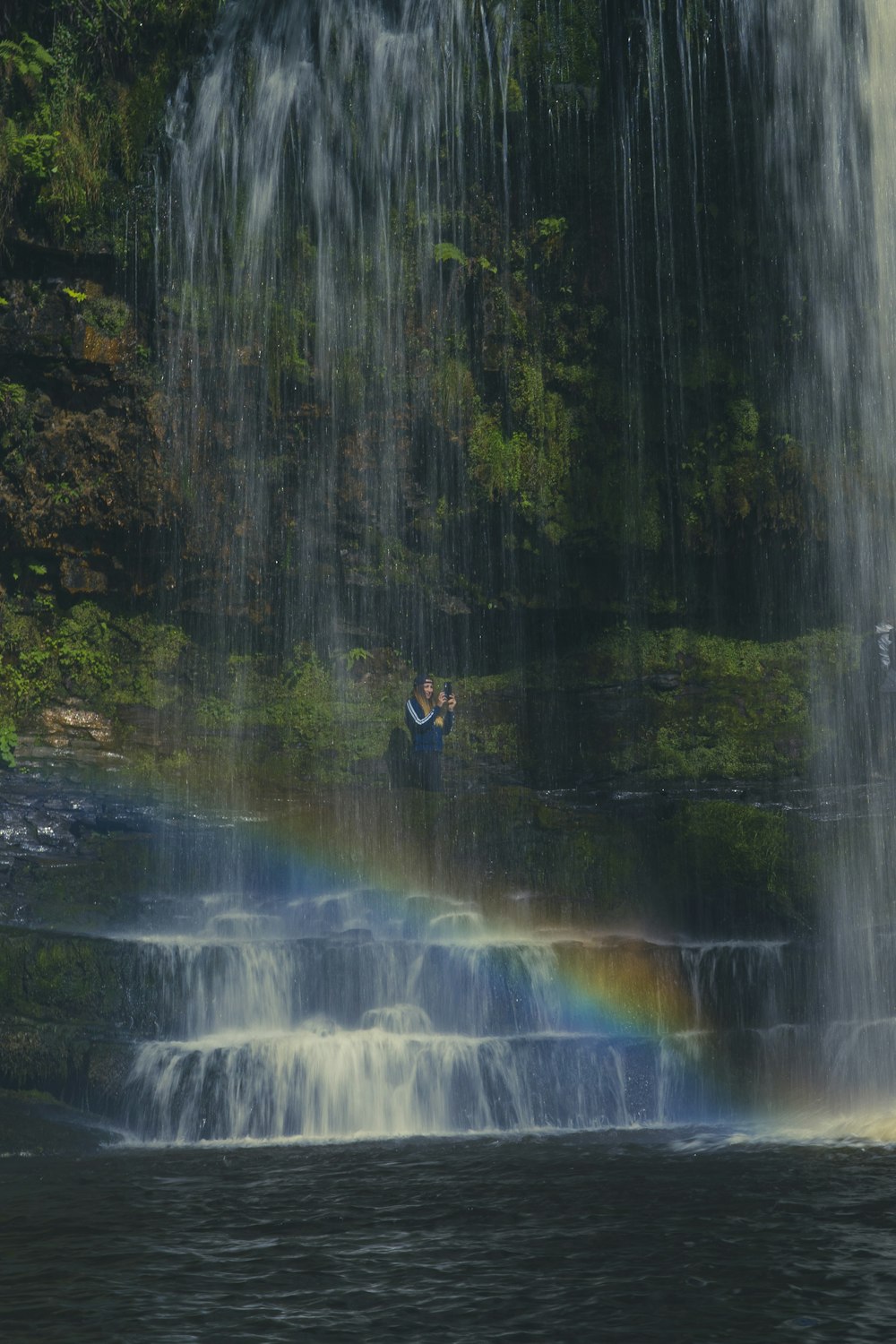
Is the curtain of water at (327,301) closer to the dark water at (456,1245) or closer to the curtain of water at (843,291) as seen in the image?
the curtain of water at (843,291)

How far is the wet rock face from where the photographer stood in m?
15.3

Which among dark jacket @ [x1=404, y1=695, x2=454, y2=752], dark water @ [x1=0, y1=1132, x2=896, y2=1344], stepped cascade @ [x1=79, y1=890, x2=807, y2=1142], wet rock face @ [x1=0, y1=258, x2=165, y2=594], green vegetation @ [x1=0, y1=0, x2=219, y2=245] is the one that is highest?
green vegetation @ [x1=0, y1=0, x2=219, y2=245]

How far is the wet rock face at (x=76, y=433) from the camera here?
50.1 ft

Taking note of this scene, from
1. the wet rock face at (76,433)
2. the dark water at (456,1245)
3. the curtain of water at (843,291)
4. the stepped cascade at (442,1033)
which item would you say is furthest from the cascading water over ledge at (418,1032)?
the wet rock face at (76,433)

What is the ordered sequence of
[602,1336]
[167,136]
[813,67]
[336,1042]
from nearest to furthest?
1. [602,1336]
2. [336,1042]
3. [813,67]
4. [167,136]

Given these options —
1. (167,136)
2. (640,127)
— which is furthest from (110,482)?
(640,127)

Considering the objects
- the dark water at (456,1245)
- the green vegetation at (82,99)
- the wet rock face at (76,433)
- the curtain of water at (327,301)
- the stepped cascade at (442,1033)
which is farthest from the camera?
the curtain of water at (327,301)

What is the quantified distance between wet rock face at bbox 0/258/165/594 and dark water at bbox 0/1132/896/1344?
28.9ft

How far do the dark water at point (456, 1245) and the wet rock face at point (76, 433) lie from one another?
881cm

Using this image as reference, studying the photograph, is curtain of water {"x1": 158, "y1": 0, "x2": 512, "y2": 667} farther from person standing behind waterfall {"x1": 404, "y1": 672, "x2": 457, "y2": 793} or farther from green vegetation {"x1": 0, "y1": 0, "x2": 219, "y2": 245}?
person standing behind waterfall {"x1": 404, "y1": 672, "x2": 457, "y2": 793}

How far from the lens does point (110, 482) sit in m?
15.9

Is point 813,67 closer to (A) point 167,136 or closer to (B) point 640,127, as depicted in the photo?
(B) point 640,127

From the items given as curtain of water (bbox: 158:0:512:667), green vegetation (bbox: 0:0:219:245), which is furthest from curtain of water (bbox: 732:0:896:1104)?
green vegetation (bbox: 0:0:219:245)

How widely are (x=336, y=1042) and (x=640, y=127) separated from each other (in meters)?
11.3
